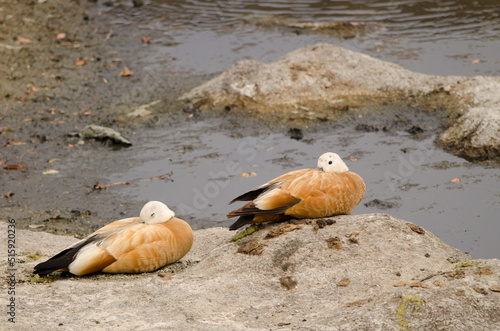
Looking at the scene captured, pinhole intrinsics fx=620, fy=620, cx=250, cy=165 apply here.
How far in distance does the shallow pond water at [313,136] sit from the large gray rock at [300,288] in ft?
6.46

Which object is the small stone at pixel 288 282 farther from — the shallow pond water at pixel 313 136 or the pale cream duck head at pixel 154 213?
the shallow pond water at pixel 313 136

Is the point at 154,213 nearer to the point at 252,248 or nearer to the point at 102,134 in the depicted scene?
the point at 252,248

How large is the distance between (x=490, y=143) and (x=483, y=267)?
15.7 feet

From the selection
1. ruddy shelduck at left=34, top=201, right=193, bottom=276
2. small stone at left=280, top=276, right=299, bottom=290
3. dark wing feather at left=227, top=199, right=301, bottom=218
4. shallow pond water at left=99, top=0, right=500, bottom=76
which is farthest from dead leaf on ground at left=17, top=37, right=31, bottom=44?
small stone at left=280, top=276, right=299, bottom=290

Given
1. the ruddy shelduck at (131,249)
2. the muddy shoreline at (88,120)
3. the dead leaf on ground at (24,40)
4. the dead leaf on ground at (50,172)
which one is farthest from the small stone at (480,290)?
the dead leaf on ground at (24,40)

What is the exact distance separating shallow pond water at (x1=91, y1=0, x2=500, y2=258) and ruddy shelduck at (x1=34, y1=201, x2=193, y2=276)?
78.7 inches

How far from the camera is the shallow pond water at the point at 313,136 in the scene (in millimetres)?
8047

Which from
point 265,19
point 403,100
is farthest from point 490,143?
point 265,19

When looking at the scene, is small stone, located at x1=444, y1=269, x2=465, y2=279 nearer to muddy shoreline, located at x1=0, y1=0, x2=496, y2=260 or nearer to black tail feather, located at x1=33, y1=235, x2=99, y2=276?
black tail feather, located at x1=33, y1=235, x2=99, y2=276

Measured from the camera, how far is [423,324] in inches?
166

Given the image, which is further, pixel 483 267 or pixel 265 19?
pixel 265 19

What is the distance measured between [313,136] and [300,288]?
17.5 feet

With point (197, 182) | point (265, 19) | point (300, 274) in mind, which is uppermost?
point (265, 19)

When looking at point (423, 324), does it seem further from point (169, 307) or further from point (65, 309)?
point (65, 309)
